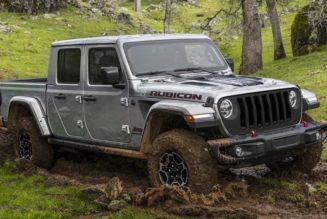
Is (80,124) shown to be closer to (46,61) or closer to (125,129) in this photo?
(125,129)

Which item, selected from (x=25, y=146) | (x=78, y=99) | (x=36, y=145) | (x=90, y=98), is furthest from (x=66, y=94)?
(x=25, y=146)

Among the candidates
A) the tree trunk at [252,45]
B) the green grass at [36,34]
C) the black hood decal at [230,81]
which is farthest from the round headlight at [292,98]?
the green grass at [36,34]

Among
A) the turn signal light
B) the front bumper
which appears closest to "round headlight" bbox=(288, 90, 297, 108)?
the front bumper

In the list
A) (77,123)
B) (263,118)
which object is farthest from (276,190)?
(77,123)

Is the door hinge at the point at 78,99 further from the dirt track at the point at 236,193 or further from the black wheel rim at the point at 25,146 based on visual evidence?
the black wheel rim at the point at 25,146

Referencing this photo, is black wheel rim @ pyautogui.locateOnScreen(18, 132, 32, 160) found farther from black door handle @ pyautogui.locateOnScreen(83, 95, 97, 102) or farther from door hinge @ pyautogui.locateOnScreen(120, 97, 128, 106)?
door hinge @ pyautogui.locateOnScreen(120, 97, 128, 106)

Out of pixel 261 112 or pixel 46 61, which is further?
pixel 46 61

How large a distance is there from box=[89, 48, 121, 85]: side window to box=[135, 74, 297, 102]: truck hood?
650 mm

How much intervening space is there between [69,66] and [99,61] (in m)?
0.76

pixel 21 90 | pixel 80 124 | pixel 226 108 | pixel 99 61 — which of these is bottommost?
pixel 80 124

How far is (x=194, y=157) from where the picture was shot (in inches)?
273

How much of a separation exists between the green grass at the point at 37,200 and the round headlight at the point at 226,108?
196 cm

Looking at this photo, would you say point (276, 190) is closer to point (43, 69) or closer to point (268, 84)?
point (268, 84)

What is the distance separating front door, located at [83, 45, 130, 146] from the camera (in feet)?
26.5
